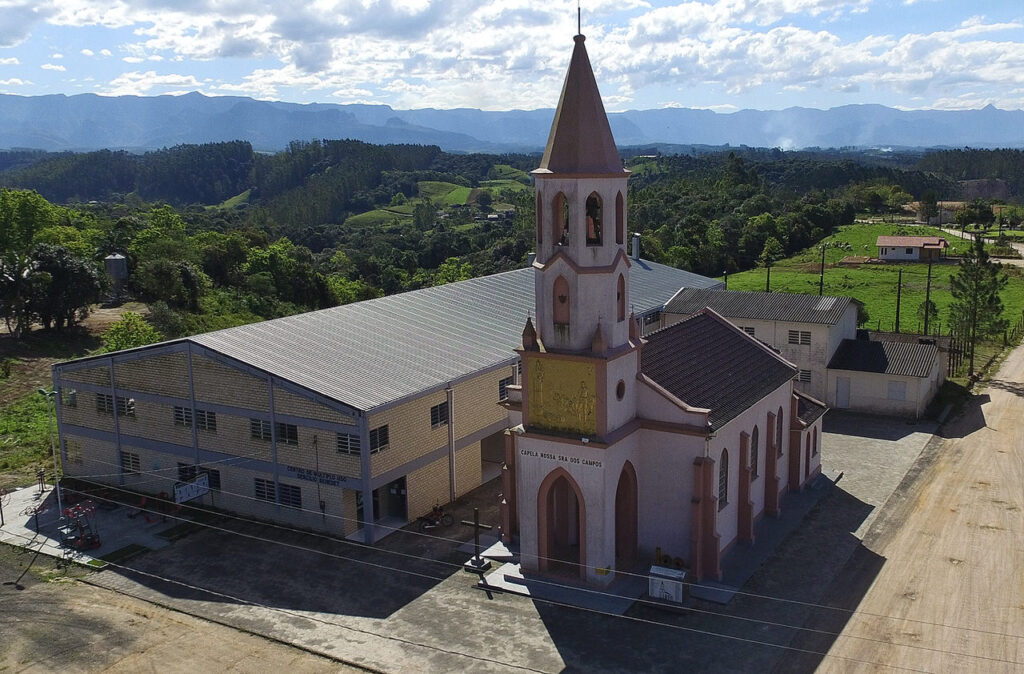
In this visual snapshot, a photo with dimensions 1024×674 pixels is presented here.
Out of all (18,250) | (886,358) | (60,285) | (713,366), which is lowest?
(886,358)

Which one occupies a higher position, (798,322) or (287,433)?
(798,322)

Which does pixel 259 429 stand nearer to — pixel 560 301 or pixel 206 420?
pixel 206 420

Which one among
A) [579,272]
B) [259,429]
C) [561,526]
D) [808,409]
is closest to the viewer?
[579,272]

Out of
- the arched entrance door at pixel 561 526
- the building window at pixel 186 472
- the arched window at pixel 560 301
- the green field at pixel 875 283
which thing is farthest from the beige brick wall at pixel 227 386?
the green field at pixel 875 283

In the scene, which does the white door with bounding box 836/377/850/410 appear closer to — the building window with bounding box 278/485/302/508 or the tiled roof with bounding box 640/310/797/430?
the tiled roof with bounding box 640/310/797/430

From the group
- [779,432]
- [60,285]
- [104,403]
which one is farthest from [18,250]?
[779,432]

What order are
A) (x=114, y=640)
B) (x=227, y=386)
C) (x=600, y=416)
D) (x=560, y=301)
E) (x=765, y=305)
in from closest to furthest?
1. (x=114, y=640)
2. (x=600, y=416)
3. (x=560, y=301)
4. (x=227, y=386)
5. (x=765, y=305)

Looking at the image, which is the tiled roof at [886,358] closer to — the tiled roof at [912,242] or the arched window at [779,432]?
the arched window at [779,432]
